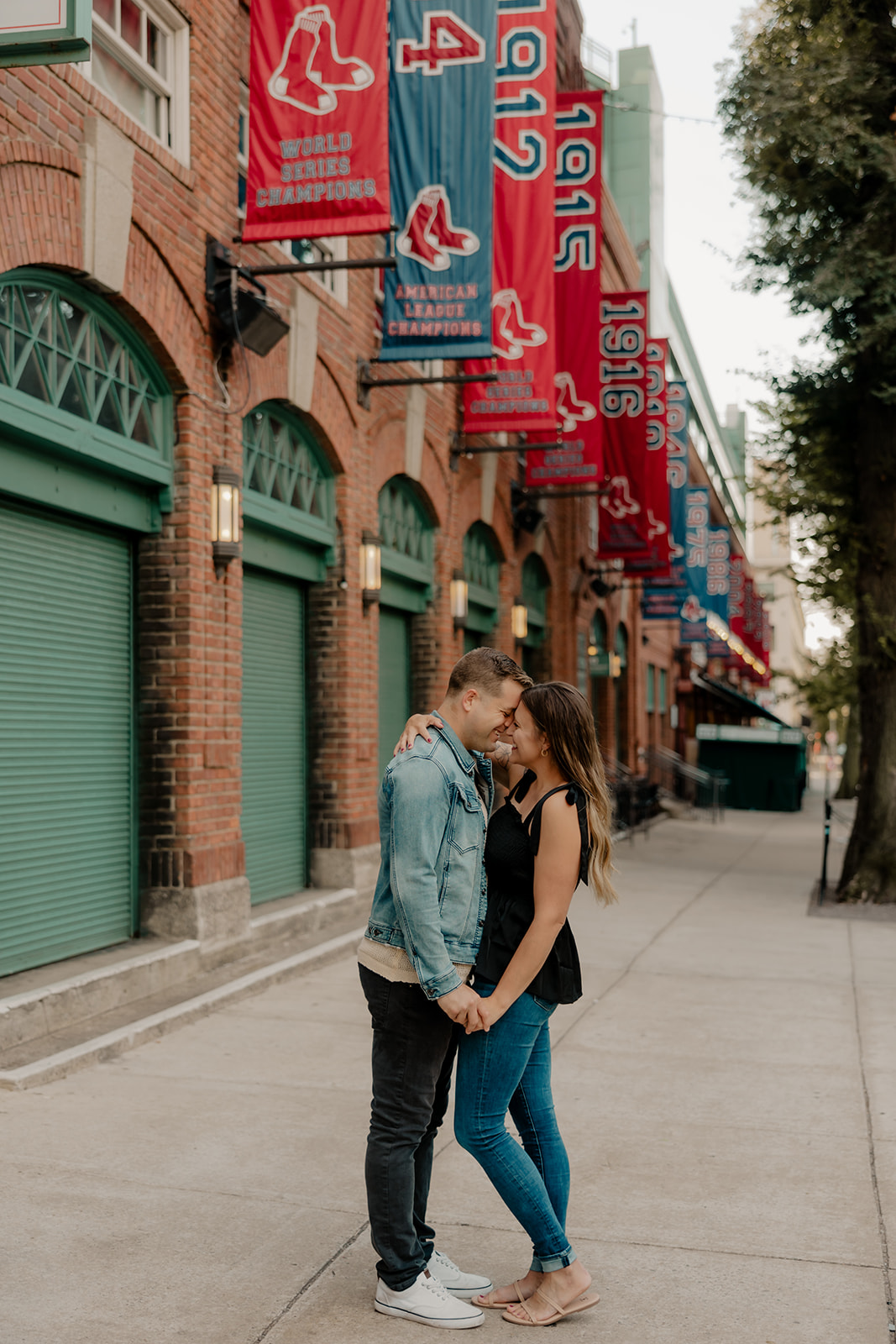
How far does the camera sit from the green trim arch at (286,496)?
948cm

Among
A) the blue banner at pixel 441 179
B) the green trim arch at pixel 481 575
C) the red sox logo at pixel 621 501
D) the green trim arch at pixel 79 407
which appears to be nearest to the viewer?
the green trim arch at pixel 79 407

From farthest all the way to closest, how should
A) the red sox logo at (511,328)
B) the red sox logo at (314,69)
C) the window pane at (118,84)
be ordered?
the red sox logo at (511,328) < the red sox logo at (314,69) < the window pane at (118,84)

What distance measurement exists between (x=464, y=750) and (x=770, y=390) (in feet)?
40.8

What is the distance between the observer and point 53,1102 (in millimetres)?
5473

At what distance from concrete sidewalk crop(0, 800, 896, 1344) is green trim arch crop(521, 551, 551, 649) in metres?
10.0

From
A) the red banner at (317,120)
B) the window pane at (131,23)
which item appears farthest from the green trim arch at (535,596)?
the window pane at (131,23)

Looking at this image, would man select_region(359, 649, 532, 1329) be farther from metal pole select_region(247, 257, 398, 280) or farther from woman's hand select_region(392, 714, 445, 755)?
metal pole select_region(247, 257, 398, 280)

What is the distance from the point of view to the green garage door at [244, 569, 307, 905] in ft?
32.1

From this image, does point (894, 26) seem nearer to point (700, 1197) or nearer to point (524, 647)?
point (524, 647)

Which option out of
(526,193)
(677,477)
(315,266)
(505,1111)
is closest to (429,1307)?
(505,1111)

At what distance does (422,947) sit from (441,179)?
8471 millimetres

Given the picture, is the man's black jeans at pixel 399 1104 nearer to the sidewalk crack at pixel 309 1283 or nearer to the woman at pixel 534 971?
the woman at pixel 534 971

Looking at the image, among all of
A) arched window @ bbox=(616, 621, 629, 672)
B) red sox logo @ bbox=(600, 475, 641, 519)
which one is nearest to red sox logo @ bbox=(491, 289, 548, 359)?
red sox logo @ bbox=(600, 475, 641, 519)

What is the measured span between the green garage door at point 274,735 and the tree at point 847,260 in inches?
244
